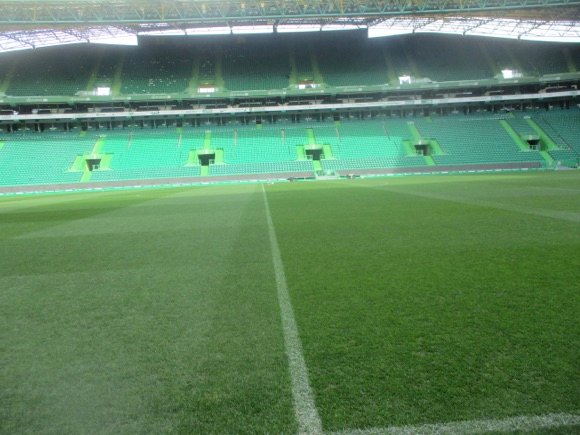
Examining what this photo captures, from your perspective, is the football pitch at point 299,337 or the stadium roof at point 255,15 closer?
the football pitch at point 299,337

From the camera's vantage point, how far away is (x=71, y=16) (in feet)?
103

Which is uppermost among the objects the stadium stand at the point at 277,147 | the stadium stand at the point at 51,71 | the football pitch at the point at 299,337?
the stadium stand at the point at 51,71

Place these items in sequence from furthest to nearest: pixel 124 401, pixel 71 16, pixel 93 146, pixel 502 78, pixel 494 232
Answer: pixel 502 78, pixel 93 146, pixel 71 16, pixel 494 232, pixel 124 401

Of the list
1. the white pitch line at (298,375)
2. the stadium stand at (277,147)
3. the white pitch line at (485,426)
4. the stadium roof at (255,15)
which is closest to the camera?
the white pitch line at (485,426)

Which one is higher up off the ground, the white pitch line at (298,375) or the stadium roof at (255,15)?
the stadium roof at (255,15)

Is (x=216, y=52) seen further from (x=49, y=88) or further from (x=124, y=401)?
(x=124, y=401)

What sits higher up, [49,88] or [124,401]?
[49,88]

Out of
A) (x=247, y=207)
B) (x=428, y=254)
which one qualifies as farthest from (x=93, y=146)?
(x=428, y=254)

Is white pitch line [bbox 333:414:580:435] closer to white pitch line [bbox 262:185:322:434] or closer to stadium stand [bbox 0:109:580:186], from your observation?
white pitch line [bbox 262:185:322:434]

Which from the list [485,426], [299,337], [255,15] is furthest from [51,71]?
[485,426]

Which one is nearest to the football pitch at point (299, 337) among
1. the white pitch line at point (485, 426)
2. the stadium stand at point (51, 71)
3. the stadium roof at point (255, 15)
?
the white pitch line at point (485, 426)

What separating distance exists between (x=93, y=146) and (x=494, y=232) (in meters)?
40.7

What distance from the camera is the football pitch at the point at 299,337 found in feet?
7.77

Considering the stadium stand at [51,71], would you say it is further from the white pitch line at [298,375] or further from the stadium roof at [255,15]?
the white pitch line at [298,375]
